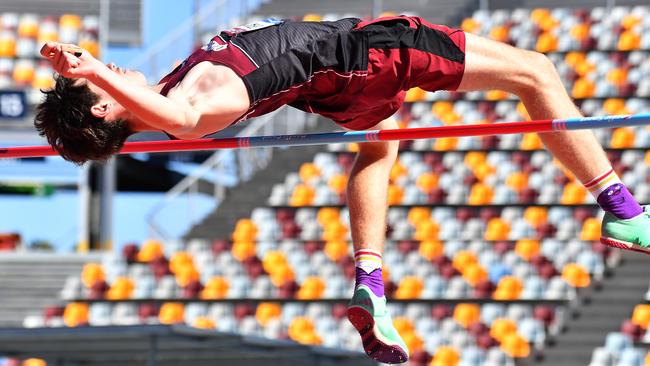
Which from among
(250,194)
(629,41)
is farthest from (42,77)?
(629,41)

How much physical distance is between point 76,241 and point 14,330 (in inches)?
381

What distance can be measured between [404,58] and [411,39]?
0.07 meters

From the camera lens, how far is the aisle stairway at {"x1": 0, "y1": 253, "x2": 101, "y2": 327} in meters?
15.6

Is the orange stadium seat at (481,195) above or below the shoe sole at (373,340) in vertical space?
above

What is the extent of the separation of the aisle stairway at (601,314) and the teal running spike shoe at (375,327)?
7641 millimetres

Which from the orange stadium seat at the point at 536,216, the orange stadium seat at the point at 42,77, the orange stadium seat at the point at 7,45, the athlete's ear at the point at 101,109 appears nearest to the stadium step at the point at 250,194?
the orange stadium seat at the point at 536,216

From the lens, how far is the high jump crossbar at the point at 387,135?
14.8ft

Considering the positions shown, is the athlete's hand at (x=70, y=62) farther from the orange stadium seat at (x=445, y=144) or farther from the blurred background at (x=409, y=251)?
the orange stadium seat at (x=445, y=144)

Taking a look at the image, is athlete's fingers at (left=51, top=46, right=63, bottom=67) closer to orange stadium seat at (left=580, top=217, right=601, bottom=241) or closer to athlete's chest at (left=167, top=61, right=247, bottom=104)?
athlete's chest at (left=167, top=61, right=247, bottom=104)

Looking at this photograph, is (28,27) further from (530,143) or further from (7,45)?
(530,143)

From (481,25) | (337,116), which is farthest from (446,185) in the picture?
(337,116)

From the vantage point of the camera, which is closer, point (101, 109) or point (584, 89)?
point (101, 109)

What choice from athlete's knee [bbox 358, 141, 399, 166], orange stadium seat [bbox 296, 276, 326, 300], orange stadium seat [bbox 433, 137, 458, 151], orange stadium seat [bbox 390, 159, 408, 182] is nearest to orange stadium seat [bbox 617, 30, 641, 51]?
orange stadium seat [bbox 433, 137, 458, 151]

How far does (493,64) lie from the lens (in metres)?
4.90
